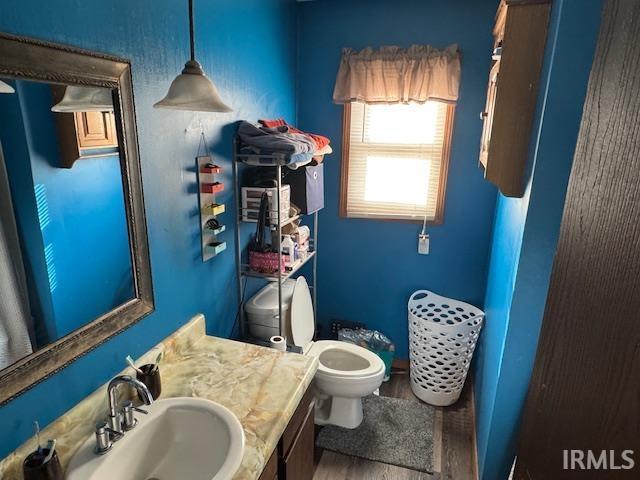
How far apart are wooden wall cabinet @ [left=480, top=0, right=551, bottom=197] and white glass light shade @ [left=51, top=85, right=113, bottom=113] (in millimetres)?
1330

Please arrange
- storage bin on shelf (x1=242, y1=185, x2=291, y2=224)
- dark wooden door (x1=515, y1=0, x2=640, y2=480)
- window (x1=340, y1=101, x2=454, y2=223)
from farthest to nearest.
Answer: window (x1=340, y1=101, x2=454, y2=223) → storage bin on shelf (x1=242, y1=185, x2=291, y2=224) → dark wooden door (x1=515, y1=0, x2=640, y2=480)

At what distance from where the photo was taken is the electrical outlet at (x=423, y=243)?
2.64 metres

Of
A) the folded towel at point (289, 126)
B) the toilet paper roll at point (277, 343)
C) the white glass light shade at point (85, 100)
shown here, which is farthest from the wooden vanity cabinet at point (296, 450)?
the folded towel at point (289, 126)

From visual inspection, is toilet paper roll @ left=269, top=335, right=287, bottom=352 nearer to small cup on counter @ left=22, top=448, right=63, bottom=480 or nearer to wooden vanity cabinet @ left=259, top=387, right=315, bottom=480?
wooden vanity cabinet @ left=259, top=387, right=315, bottom=480

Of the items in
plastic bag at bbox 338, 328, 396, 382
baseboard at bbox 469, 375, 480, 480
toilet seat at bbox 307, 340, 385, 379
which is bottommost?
baseboard at bbox 469, 375, 480, 480

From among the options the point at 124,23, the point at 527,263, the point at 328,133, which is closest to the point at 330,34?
the point at 328,133

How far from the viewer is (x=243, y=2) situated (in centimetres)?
188

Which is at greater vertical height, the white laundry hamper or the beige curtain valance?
the beige curtain valance

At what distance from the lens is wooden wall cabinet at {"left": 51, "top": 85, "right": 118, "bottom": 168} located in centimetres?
104

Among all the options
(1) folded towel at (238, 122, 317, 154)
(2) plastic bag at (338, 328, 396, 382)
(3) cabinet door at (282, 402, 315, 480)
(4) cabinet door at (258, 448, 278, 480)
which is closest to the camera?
(4) cabinet door at (258, 448, 278, 480)

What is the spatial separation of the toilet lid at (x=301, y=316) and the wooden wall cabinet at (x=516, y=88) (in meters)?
1.25

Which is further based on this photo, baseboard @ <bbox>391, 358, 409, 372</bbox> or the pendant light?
baseboard @ <bbox>391, 358, 409, 372</bbox>

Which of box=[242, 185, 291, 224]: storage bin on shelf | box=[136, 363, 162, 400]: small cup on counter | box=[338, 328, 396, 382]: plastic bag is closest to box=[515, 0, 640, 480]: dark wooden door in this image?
box=[136, 363, 162, 400]: small cup on counter

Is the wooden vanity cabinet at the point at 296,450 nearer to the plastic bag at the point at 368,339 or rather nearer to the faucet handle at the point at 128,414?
the faucet handle at the point at 128,414
